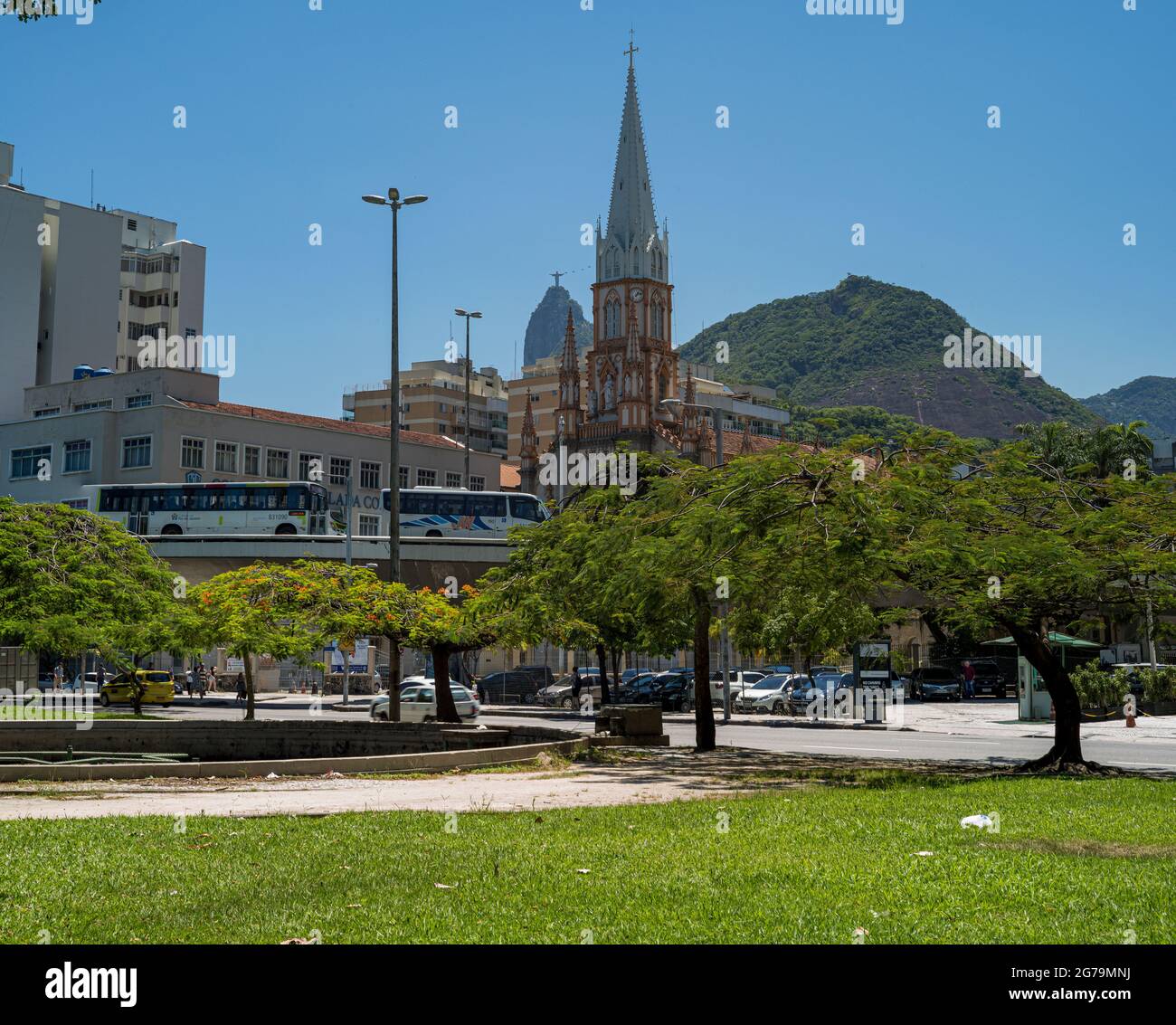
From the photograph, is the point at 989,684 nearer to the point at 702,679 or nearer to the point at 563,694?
the point at 563,694

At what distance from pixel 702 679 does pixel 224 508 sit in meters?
40.9

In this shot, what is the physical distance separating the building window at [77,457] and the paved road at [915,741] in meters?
37.0

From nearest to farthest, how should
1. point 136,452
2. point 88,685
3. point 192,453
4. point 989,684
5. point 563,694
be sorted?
point 88,685 < point 563,694 < point 989,684 < point 136,452 < point 192,453

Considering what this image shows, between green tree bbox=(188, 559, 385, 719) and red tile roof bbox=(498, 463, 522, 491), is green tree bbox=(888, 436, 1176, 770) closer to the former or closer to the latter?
green tree bbox=(188, 559, 385, 719)

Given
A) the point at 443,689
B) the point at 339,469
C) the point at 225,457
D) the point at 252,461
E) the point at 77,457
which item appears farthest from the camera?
the point at 339,469

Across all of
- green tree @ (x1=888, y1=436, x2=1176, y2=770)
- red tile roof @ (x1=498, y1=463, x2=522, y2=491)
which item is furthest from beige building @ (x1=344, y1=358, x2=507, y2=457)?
green tree @ (x1=888, y1=436, x2=1176, y2=770)

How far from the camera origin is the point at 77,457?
7769cm

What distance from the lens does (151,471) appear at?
245 feet

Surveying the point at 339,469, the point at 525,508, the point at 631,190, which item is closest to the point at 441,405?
the point at 631,190

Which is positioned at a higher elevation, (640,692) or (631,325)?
(631,325)

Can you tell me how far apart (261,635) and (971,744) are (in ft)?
55.6

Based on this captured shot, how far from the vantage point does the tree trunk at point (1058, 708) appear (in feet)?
66.2

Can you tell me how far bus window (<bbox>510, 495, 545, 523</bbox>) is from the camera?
221 feet
